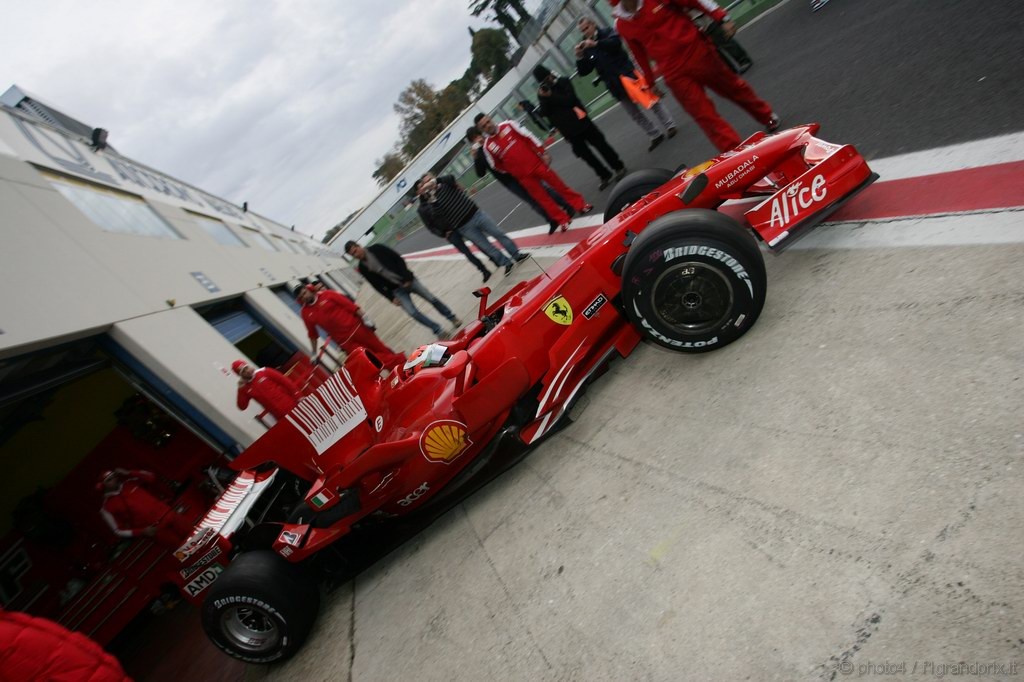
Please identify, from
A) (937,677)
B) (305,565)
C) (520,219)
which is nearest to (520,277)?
(520,219)

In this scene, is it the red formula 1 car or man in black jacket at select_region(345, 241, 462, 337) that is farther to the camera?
man in black jacket at select_region(345, 241, 462, 337)

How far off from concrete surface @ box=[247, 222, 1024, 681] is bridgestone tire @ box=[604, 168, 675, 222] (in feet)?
3.88

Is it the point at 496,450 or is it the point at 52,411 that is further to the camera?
the point at 52,411

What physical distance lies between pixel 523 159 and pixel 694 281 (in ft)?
14.1

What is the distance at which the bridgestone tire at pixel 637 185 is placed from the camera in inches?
159

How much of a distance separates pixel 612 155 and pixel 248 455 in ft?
18.2

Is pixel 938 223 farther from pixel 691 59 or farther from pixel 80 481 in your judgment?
pixel 80 481

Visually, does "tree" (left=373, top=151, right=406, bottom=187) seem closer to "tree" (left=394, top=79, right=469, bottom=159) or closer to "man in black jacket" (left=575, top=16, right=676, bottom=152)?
"tree" (left=394, top=79, right=469, bottom=159)

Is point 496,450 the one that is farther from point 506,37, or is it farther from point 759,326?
point 506,37

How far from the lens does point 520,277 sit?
22.6ft

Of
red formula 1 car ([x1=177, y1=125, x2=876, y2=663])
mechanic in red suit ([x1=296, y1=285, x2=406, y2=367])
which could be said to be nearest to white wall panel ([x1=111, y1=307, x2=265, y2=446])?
mechanic in red suit ([x1=296, y1=285, x2=406, y2=367])

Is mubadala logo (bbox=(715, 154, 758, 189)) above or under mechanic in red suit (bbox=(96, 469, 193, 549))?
under

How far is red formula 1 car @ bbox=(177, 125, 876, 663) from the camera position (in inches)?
108

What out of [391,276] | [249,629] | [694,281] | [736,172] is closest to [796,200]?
[736,172]
